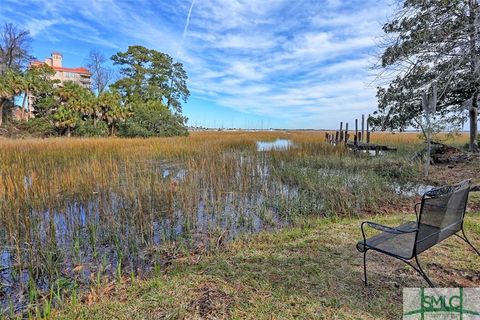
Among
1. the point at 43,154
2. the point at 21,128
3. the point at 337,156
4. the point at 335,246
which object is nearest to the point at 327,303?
the point at 335,246

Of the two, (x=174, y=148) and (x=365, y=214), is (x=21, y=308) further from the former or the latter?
(x=174, y=148)

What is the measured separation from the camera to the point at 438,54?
4957 millimetres

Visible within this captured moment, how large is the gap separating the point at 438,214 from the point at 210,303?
1.69 metres

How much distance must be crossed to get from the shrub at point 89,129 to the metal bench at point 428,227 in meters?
21.1

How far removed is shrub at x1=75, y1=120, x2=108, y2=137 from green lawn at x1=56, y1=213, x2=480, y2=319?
19933 mm

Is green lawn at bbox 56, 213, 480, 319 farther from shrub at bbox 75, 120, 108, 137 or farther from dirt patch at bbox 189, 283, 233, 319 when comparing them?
shrub at bbox 75, 120, 108, 137

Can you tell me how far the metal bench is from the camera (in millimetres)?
1723

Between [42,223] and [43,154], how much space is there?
671 centimetres

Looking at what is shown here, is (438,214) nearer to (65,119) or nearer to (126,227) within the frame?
(126,227)

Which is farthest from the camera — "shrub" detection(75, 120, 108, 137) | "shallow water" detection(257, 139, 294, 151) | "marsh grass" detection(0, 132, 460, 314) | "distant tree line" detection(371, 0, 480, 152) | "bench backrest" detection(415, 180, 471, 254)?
"shrub" detection(75, 120, 108, 137)

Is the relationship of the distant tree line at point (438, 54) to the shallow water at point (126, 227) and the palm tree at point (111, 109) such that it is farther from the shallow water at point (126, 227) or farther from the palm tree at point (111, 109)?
the palm tree at point (111, 109)

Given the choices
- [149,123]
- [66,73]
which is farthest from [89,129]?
[66,73]

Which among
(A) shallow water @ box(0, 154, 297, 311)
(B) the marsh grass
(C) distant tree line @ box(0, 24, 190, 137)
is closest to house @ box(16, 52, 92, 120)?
(C) distant tree line @ box(0, 24, 190, 137)

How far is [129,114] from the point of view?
74.2 ft
